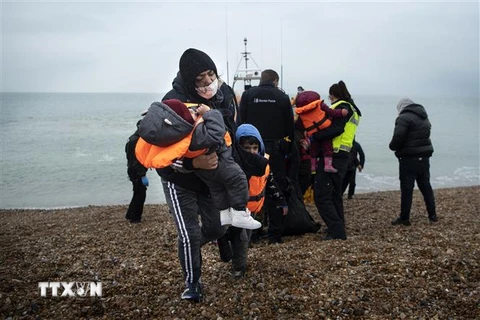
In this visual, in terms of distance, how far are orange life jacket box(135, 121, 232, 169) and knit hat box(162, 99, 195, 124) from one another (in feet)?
0.24

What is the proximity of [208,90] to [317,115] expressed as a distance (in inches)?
110

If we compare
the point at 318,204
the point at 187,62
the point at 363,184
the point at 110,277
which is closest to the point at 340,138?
the point at 318,204

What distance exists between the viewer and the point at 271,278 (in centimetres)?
416

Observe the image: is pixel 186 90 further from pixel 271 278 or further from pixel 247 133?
pixel 271 278

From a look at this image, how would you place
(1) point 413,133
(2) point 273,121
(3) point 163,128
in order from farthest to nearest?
(1) point 413,133 < (2) point 273,121 < (3) point 163,128

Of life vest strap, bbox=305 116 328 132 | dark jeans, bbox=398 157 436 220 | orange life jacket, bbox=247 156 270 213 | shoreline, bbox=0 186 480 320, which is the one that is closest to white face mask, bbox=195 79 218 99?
orange life jacket, bbox=247 156 270 213

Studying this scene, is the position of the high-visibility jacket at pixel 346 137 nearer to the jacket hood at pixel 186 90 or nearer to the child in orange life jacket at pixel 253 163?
the child in orange life jacket at pixel 253 163

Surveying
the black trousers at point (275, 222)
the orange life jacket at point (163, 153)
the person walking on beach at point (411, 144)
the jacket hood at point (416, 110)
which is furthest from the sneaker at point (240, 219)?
the jacket hood at point (416, 110)

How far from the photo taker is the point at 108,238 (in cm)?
706

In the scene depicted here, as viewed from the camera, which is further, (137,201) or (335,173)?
(137,201)

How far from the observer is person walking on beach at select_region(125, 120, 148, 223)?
7.34 m

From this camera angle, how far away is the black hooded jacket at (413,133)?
7062 millimetres

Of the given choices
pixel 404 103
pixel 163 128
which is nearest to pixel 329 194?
pixel 404 103

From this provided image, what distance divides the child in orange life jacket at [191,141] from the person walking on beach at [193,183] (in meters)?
0.11
